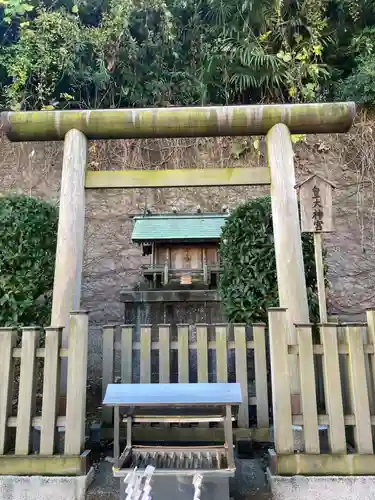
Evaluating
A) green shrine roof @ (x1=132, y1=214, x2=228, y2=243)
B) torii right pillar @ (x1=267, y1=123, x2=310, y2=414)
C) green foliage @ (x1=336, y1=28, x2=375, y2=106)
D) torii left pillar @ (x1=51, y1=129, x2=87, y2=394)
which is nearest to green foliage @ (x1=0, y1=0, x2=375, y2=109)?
green foliage @ (x1=336, y1=28, x2=375, y2=106)

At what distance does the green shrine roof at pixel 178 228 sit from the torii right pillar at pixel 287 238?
267 cm

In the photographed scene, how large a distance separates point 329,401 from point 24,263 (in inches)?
125

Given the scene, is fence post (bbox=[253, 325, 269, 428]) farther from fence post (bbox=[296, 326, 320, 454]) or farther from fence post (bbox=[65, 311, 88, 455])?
fence post (bbox=[65, 311, 88, 455])

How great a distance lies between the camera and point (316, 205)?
3504 mm

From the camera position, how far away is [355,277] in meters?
8.11

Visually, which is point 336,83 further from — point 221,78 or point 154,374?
point 154,374

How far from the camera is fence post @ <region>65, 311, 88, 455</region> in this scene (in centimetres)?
266

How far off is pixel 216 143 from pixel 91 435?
7.34 meters

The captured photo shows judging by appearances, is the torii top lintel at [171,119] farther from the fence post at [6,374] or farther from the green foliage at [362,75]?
the green foliage at [362,75]

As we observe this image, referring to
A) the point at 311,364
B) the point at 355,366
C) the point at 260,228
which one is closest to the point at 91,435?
the point at 311,364

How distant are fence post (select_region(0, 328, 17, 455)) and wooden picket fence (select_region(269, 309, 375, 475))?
6.40 ft

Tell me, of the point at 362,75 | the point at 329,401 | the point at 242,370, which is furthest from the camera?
the point at 362,75

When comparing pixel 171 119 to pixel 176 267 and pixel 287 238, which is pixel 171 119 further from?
pixel 176 267

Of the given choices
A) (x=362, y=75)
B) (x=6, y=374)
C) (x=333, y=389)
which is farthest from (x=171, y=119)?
(x=362, y=75)
